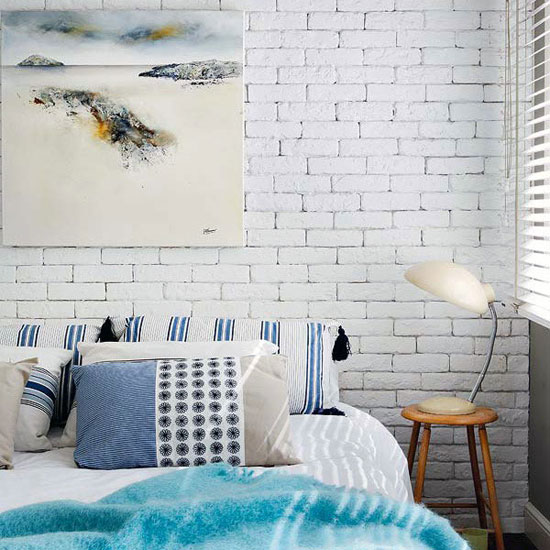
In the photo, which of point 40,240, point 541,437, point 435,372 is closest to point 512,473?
point 541,437

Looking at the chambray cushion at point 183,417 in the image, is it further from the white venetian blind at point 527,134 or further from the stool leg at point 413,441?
the white venetian blind at point 527,134

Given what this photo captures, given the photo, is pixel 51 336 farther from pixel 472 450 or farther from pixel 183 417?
pixel 472 450

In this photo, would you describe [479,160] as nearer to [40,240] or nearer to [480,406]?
[480,406]

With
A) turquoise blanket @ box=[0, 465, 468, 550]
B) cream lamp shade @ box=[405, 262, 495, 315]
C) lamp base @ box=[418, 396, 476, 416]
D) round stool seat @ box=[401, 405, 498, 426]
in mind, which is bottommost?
round stool seat @ box=[401, 405, 498, 426]

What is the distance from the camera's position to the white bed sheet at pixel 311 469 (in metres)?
2.15

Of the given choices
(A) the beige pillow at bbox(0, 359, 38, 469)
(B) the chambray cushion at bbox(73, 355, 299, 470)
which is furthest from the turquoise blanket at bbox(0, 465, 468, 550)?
(A) the beige pillow at bbox(0, 359, 38, 469)

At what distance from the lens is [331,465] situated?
2.34 m

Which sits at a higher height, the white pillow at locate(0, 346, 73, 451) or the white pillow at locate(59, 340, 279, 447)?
the white pillow at locate(59, 340, 279, 447)

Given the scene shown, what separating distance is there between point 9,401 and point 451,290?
1483mm

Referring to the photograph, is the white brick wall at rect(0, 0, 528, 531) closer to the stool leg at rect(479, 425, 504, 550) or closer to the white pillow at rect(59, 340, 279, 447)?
the stool leg at rect(479, 425, 504, 550)

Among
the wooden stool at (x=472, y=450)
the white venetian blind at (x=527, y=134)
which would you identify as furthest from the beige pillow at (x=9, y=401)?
the white venetian blind at (x=527, y=134)

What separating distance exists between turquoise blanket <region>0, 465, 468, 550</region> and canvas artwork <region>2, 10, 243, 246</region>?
163 cm

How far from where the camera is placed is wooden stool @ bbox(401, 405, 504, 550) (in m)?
2.94

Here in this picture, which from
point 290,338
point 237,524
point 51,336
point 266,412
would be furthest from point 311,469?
point 51,336
